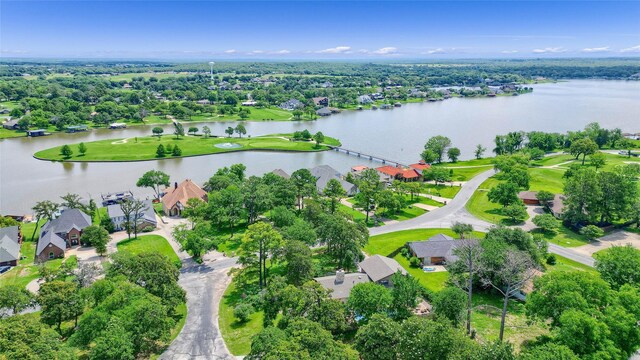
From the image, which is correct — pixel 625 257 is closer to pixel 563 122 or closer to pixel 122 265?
pixel 122 265

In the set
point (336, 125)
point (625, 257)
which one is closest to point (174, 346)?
point (625, 257)

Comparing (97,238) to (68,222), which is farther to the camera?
(68,222)

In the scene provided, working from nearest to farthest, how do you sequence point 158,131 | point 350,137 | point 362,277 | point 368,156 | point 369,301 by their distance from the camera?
point 369,301
point 362,277
point 368,156
point 158,131
point 350,137

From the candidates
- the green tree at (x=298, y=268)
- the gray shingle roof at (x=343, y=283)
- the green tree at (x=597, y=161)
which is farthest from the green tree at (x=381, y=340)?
the green tree at (x=597, y=161)

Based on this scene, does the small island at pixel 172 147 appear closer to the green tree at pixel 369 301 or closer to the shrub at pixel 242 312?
the shrub at pixel 242 312

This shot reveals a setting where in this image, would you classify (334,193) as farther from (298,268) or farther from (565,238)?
(565,238)

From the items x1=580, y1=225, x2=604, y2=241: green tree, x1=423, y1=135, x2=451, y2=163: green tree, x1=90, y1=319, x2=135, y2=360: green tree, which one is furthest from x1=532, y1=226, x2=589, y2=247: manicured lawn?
x1=90, y1=319, x2=135, y2=360: green tree

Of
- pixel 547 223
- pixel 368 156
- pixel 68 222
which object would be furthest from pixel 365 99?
pixel 68 222
